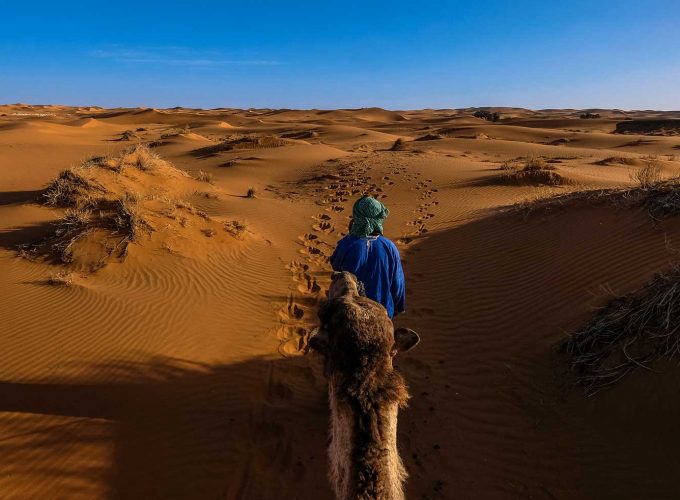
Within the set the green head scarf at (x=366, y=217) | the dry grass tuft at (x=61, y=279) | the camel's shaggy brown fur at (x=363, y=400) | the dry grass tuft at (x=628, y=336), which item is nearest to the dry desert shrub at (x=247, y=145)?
the dry grass tuft at (x=61, y=279)

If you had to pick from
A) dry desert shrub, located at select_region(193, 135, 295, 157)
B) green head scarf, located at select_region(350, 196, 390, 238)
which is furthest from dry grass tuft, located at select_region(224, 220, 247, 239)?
dry desert shrub, located at select_region(193, 135, 295, 157)

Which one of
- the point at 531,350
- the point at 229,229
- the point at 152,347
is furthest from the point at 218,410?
the point at 229,229

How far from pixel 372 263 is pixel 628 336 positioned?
2.73 metres

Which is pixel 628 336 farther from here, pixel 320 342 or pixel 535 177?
pixel 535 177

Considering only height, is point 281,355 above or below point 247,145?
below

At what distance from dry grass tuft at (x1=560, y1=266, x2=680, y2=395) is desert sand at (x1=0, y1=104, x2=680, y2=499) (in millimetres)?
168

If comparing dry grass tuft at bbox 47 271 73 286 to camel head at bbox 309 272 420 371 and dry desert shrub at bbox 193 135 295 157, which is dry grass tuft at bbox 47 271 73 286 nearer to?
camel head at bbox 309 272 420 371

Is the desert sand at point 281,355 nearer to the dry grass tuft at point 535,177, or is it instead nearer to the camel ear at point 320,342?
the camel ear at point 320,342

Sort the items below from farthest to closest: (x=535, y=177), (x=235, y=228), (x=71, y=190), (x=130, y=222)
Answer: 1. (x=535, y=177)
2. (x=71, y=190)
3. (x=235, y=228)
4. (x=130, y=222)

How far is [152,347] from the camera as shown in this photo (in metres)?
5.58

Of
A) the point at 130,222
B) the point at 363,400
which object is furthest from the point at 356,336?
the point at 130,222

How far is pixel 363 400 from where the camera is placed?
1.91 m

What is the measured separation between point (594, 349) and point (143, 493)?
460 cm

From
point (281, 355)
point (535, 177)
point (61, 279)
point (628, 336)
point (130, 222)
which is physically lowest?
point (281, 355)
